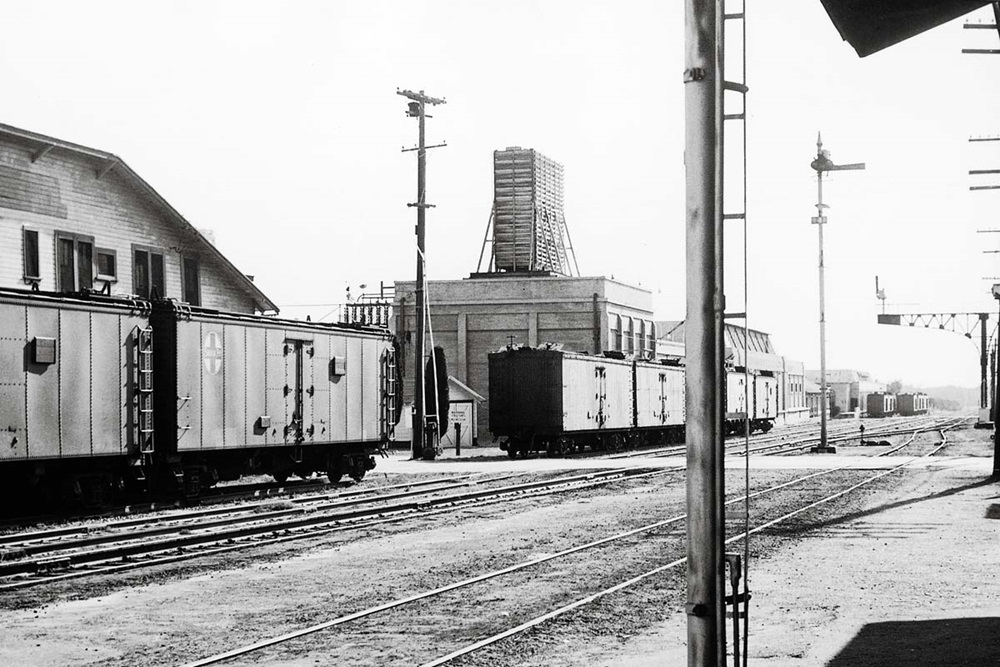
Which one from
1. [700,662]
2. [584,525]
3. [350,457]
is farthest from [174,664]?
[350,457]

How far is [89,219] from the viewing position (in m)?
29.8

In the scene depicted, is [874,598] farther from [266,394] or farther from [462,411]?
[462,411]

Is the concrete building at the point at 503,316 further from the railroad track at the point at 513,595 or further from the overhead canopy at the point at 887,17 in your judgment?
the overhead canopy at the point at 887,17

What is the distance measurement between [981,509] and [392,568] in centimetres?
1144

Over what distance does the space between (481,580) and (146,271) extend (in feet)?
72.3

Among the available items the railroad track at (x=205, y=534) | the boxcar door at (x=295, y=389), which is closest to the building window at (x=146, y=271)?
the boxcar door at (x=295, y=389)

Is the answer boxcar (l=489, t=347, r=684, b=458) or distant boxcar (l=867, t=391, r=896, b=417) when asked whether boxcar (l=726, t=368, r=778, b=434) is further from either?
distant boxcar (l=867, t=391, r=896, b=417)

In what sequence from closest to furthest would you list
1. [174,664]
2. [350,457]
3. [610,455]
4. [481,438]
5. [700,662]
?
[700,662] → [174,664] → [350,457] → [610,455] → [481,438]

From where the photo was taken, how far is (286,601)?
11094mm

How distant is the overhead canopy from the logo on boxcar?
15.6 meters

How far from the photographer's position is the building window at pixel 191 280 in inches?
1298

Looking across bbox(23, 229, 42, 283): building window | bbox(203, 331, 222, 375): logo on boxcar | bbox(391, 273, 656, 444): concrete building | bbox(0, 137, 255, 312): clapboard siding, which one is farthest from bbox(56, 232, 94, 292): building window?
bbox(391, 273, 656, 444): concrete building

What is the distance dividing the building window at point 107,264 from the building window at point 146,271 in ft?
2.56

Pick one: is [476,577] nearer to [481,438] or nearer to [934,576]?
[934,576]
